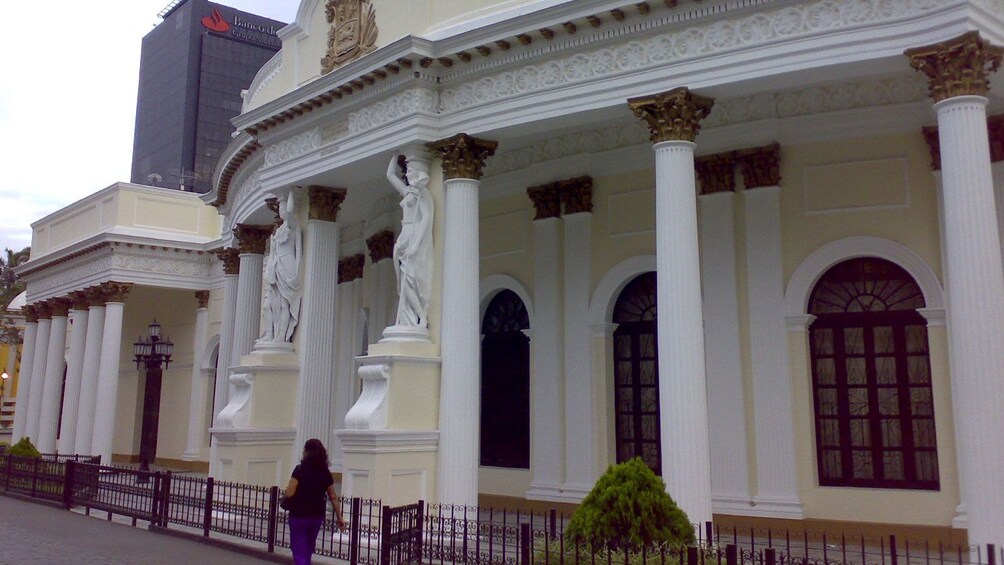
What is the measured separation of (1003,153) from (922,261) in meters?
1.78

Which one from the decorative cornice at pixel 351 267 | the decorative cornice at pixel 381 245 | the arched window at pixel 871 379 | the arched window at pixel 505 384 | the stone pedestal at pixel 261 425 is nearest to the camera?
the arched window at pixel 871 379

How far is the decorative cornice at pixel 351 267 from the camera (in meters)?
20.8

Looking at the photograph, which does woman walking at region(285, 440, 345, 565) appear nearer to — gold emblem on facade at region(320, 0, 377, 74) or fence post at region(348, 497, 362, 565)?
fence post at region(348, 497, 362, 565)

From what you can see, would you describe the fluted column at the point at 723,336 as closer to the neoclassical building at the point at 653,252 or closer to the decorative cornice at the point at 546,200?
the neoclassical building at the point at 653,252

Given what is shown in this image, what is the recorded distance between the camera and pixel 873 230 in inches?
491

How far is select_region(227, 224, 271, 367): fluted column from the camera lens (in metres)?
17.9

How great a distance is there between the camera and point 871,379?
40.9 ft

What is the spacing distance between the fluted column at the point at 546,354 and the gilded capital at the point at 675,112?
180 inches

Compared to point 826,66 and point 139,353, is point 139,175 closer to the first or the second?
point 139,353

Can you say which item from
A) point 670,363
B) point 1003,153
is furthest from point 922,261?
point 670,363

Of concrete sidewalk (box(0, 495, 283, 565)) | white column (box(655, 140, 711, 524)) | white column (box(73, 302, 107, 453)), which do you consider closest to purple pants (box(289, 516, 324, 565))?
concrete sidewalk (box(0, 495, 283, 565))

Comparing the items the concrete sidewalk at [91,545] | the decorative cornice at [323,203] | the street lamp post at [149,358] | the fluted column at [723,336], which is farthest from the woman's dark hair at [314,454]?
the street lamp post at [149,358]

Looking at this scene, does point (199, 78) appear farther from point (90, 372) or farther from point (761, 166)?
point (761, 166)

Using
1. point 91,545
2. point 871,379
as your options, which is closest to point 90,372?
point 91,545
